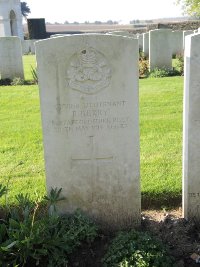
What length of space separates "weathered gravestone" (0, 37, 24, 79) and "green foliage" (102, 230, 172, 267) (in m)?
10.3

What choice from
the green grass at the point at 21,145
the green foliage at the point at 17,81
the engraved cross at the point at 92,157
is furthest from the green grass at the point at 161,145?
the green foliage at the point at 17,81

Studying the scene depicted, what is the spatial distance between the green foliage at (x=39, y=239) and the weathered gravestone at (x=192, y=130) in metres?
0.97

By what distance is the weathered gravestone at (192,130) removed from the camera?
3335 mm

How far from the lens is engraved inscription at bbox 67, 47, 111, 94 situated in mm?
3369

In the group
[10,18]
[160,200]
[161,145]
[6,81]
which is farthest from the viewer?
[10,18]

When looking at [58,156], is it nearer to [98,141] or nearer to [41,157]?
[98,141]

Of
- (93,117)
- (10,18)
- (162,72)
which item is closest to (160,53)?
(162,72)

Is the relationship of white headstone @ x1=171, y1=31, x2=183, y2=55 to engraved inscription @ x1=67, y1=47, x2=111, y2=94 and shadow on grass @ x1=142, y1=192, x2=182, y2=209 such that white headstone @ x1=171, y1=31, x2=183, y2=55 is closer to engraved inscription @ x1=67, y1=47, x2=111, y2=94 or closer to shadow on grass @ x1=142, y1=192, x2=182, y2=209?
shadow on grass @ x1=142, y1=192, x2=182, y2=209

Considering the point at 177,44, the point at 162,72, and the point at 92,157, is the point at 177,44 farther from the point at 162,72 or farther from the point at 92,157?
the point at 92,157

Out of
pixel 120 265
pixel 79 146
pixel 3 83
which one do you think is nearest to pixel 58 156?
pixel 79 146

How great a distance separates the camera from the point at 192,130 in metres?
3.52

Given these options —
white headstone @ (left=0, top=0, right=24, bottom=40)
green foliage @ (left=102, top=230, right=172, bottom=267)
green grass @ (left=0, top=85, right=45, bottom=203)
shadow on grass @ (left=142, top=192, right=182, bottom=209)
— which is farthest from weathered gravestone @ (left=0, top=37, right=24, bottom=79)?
white headstone @ (left=0, top=0, right=24, bottom=40)

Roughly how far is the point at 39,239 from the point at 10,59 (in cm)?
1056

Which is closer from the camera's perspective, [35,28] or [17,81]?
[17,81]
